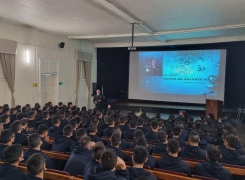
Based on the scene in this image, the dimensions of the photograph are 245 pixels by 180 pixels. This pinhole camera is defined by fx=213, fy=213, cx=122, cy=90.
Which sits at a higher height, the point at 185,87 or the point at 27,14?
the point at 27,14

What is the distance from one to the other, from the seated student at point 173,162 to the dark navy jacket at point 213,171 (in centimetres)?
16

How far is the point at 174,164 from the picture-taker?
2654 mm

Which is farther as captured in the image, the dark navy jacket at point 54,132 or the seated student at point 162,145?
the dark navy jacket at point 54,132

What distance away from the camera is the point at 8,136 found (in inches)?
119

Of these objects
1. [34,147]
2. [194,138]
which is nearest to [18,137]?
[34,147]

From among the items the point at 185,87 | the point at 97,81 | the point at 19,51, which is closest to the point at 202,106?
the point at 185,87

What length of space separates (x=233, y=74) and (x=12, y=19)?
31.1ft

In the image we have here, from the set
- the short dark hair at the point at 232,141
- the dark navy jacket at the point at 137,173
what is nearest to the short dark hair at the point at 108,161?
the dark navy jacket at the point at 137,173

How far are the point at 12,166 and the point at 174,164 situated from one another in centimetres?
184

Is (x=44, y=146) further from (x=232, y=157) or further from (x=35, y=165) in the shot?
(x=232, y=157)

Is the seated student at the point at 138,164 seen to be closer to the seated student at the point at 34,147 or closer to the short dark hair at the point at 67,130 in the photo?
the seated student at the point at 34,147

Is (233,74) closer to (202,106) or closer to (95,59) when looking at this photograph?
(202,106)

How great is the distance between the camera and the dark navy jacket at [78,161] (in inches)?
106

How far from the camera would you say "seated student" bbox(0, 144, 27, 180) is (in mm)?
2109
